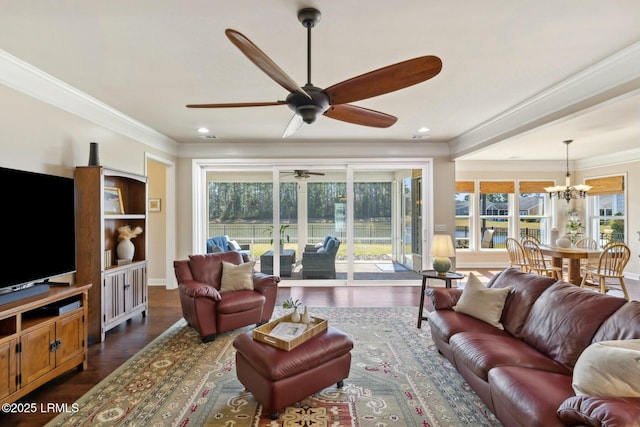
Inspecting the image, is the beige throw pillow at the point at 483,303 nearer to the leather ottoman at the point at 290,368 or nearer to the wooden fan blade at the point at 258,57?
the leather ottoman at the point at 290,368

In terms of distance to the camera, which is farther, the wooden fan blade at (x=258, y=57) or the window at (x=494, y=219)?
the window at (x=494, y=219)

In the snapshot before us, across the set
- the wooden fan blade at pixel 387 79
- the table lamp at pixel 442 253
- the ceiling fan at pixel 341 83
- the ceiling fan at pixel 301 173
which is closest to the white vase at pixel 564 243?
the table lamp at pixel 442 253

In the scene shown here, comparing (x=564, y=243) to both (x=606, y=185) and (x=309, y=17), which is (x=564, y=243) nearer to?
(x=606, y=185)

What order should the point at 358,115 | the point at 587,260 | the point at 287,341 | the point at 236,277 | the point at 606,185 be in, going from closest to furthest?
the point at 287,341, the point at 358,115, the point at 236,277, the point at 587,260, the point at 606,185

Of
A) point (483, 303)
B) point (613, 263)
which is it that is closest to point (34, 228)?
point (483, 303)

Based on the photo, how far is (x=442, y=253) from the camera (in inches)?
149

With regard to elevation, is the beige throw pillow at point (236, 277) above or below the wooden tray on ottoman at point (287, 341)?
above

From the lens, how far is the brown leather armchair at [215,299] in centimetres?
338

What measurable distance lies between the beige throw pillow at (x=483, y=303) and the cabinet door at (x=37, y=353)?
11.3ft

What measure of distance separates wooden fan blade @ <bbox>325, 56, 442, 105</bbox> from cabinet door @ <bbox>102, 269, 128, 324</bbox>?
10.4ft

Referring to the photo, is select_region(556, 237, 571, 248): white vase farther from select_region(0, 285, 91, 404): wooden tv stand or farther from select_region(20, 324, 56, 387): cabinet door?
select_region(20, 324, 56, 387): cabinet door

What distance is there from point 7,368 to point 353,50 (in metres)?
3.34

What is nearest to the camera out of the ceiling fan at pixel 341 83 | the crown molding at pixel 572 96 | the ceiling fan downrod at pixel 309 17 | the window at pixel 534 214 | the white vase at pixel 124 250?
the ceiling fan at pixel 341 83

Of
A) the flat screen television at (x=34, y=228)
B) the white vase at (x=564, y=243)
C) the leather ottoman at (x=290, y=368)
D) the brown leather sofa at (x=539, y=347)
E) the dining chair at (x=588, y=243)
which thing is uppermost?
the flat screen television at (x=34, y=228)
